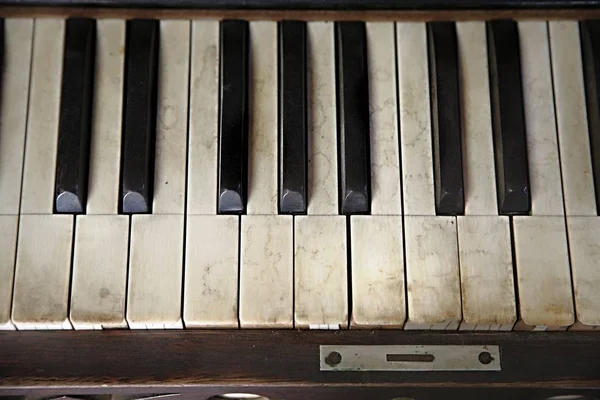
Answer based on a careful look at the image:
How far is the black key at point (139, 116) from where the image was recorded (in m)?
1.52

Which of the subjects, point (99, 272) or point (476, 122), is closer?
point (99, 272)

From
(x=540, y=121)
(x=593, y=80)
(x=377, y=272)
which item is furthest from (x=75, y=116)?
(x=593, y=80)

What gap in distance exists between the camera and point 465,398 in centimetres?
154

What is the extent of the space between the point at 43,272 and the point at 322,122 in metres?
0.58

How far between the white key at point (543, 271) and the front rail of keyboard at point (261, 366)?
53 mm

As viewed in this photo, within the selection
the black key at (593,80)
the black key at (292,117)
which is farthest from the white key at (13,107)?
the black key at (593,80)

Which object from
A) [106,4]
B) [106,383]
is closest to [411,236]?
[106,383]

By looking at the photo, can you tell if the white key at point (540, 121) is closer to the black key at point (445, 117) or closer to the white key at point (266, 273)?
the black key at point (445, 117)

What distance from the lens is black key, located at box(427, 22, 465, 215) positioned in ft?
5.03

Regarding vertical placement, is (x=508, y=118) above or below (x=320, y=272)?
above

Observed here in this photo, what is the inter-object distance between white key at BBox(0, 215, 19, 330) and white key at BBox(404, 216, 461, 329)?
0.72 meters

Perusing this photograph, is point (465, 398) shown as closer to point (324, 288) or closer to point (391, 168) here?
point (324, 288)

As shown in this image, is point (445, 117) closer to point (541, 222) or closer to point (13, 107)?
point (541, 222)

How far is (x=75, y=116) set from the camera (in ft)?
5.09
